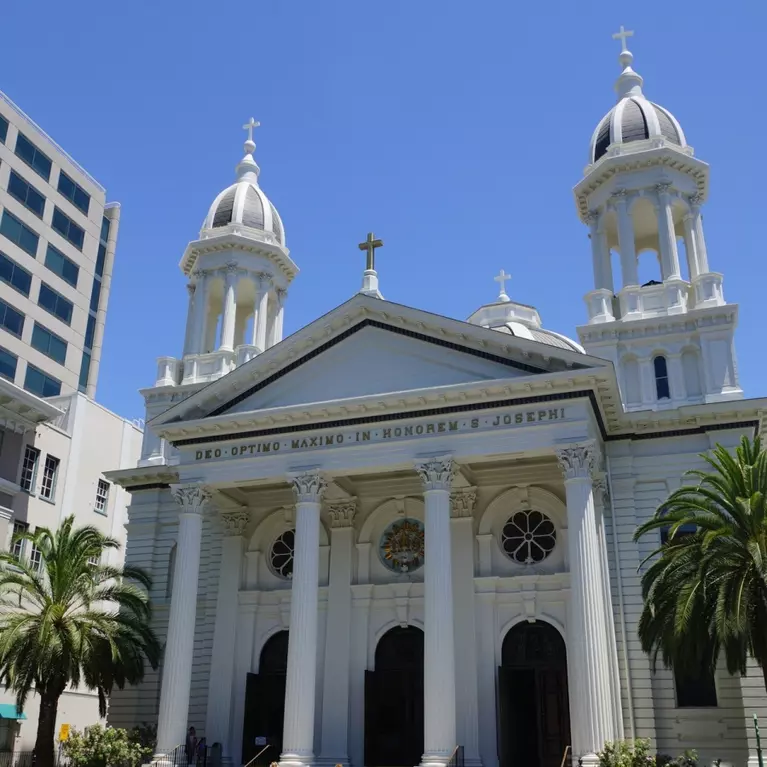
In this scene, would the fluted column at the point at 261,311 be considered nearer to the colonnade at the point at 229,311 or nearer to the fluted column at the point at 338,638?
the colonnade at the point at 229,311

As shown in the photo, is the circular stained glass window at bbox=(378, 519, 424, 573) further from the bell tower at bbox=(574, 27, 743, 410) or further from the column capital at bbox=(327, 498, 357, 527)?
the bell tower at bbox=(574, 27, 743, 410)

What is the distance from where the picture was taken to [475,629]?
91.8ft

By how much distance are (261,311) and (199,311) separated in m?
2.59

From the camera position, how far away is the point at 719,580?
20.8 metres

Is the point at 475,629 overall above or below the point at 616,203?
below

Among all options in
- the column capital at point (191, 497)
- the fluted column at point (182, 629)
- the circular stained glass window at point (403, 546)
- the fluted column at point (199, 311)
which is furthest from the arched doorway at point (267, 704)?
the fluted column at point (199, 311)

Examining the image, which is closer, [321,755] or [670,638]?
[670,638]

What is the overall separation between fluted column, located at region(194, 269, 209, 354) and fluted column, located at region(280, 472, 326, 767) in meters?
12.2

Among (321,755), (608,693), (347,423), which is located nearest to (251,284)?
(347,423)

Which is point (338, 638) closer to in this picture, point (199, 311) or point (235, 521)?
point (235, 521)

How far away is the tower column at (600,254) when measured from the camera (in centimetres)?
3403

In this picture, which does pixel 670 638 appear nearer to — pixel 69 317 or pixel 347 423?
pixel 347 423

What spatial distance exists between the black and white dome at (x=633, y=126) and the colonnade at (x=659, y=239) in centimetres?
242

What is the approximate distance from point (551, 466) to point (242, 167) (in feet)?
75.1
